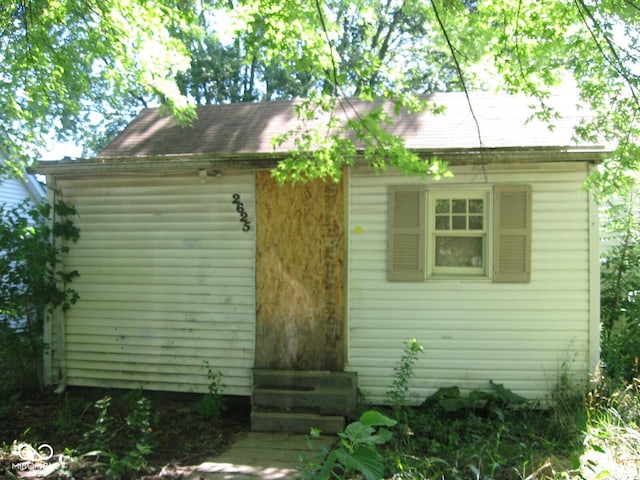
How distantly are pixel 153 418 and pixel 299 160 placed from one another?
357cm

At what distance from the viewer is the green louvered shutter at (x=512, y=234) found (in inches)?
244

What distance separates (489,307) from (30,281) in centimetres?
592

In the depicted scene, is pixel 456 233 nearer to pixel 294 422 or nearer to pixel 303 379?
pixel 303 379

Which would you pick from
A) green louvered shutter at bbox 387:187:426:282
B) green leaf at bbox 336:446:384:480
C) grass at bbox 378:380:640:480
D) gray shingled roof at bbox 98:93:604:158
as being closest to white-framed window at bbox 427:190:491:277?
green louvered shutter at bbox 387:187:426:282

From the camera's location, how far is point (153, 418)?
243 inches

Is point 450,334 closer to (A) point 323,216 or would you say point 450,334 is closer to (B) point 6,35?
(A) point 323,216

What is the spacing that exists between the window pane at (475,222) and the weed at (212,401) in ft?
12.4

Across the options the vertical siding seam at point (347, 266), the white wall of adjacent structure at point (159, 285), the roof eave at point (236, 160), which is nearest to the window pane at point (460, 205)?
the roof eave at point (236, 160)

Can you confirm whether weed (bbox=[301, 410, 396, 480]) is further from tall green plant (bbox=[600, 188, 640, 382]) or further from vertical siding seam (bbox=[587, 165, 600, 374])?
tall green plant (bbox=[600, 188, 640, 382])

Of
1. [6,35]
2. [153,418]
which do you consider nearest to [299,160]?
[153,418]

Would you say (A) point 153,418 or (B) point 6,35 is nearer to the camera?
(A) point 153,418

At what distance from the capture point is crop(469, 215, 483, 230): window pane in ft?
21.1

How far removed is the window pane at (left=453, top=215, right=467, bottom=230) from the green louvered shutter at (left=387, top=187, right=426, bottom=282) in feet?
1.47

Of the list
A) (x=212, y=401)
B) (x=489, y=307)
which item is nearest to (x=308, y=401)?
(x=212, y=401)
